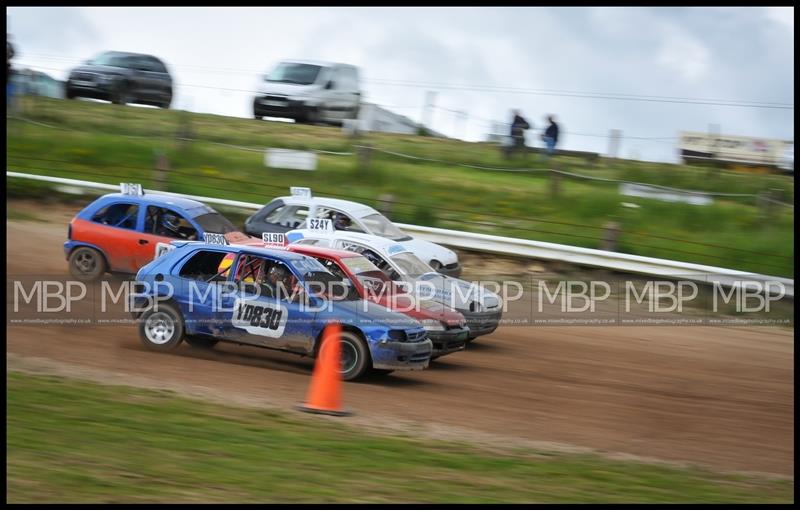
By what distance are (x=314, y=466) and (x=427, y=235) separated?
11499 millimetres

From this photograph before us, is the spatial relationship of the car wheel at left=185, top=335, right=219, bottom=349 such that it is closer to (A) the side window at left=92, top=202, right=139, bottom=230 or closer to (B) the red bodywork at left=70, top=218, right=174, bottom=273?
(B) the red bodywork at left=70, top=218, right=174, bottom=273

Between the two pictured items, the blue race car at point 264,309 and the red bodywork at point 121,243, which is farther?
the red bodywork at point 121,243

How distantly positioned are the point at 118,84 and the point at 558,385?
17.3 metres

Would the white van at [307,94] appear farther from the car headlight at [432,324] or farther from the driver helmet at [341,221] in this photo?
the car headlight at [432,324]

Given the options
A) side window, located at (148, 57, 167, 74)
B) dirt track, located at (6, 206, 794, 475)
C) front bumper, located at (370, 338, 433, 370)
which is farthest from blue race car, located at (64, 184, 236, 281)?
side window, located at (148, 57, 167, 74)

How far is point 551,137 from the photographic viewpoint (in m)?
22.7

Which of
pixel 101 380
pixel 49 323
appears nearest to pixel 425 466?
pixel 101 380

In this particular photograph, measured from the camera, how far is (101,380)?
9.78m

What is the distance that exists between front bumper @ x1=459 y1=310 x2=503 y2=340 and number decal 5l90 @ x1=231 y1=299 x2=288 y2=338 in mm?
2897

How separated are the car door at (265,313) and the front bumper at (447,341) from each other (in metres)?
1.63

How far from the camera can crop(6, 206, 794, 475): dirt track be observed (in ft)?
29.7

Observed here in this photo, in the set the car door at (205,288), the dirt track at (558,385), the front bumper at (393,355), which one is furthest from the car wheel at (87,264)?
the front bumper at (393,355)

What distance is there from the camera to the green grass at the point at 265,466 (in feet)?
21.1

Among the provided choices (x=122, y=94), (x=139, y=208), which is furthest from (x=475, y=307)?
(x=122, y=94)
